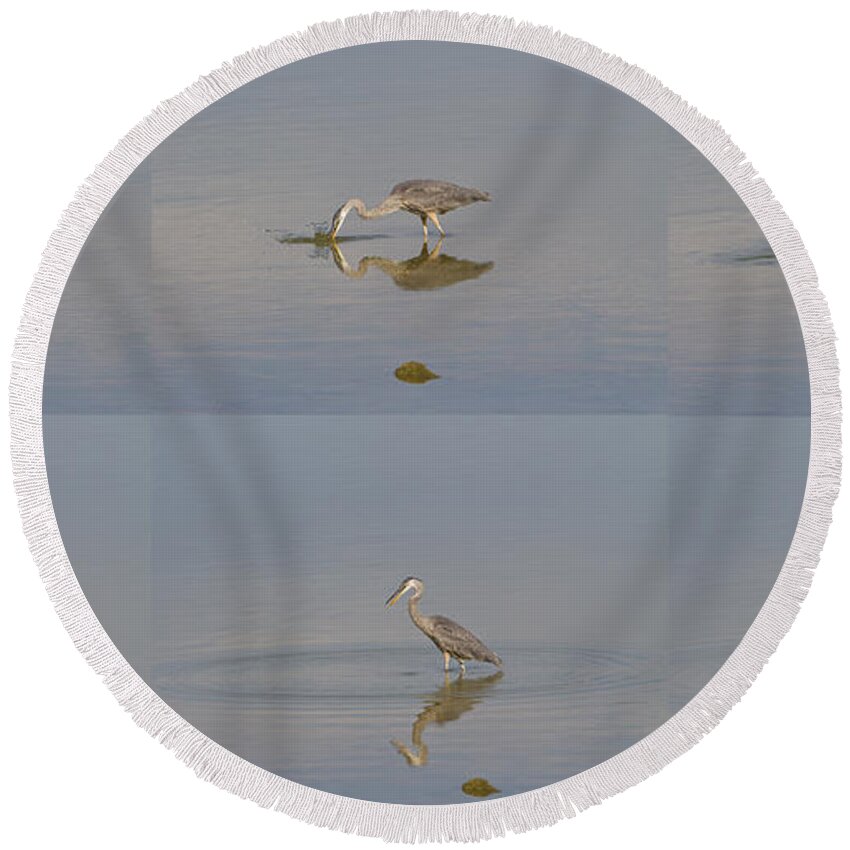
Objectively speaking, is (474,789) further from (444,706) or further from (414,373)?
(414,373)

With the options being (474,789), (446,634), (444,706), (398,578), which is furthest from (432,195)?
(474,789)

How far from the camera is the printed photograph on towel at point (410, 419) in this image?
3512 millimetres

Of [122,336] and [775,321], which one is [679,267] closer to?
Answer: [775,321]

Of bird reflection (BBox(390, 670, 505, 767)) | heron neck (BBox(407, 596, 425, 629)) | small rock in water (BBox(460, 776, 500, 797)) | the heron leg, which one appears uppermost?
the heron leg

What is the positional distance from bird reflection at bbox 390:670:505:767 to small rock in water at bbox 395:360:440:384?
0.65m

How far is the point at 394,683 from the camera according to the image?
351 cm

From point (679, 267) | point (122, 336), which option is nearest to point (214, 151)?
point (122, 336)

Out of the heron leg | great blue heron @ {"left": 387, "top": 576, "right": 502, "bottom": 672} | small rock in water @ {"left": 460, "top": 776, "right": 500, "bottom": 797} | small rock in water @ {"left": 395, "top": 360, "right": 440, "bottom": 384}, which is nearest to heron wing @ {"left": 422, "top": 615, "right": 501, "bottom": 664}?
great blue heron @ {"left": 387, "top": 576, "right": 502, "bottom": 672}

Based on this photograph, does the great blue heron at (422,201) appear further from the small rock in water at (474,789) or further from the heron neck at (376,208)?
the small rock in water at (474,789)

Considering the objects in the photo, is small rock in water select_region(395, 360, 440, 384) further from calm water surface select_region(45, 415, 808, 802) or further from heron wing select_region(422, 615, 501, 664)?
heron wing select_region(422, 615, 501, 664)

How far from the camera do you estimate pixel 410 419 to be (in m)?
3.53

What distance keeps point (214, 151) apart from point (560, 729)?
4.90ft

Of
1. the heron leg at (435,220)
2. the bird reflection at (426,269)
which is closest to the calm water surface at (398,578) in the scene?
the bird reflection at (426,269)

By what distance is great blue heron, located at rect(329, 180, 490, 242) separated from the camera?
3.50 m
